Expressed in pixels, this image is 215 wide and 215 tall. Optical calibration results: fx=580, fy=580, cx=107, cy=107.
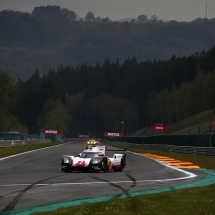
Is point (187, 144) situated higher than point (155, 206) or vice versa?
point (187, 144)

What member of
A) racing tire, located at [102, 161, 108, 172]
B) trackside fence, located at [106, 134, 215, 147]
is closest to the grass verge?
racing tire, located at [102, 161, 108, 172]

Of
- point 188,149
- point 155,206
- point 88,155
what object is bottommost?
point 155,206

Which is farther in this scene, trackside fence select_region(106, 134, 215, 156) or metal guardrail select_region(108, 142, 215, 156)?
trackside fence select_region(106, 134, 215, 156)

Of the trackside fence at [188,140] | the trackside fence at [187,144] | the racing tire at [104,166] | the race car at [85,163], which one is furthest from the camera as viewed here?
the trackside fence at [188,140]

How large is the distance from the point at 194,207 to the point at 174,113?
140 m

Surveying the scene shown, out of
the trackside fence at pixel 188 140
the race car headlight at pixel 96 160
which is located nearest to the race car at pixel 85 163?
the race car headlight at pixel 96 160

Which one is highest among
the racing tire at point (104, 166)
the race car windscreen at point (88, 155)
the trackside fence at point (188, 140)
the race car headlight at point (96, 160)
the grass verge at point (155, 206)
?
the trackside fence at point (188, 140)

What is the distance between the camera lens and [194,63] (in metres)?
178

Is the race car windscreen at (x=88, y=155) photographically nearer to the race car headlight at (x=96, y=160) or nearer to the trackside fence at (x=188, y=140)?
the race car headlight at (x=96, y=160)

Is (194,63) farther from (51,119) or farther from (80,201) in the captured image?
(80,201)

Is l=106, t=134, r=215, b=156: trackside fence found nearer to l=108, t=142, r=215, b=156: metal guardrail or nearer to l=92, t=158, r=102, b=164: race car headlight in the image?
l=108, t=142, r=215, b=156: metal guardrail

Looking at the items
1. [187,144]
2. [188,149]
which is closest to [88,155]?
[188,149]

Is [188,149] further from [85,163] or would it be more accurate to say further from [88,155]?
[85,163]

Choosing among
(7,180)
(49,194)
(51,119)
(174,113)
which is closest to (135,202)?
(49,194)
